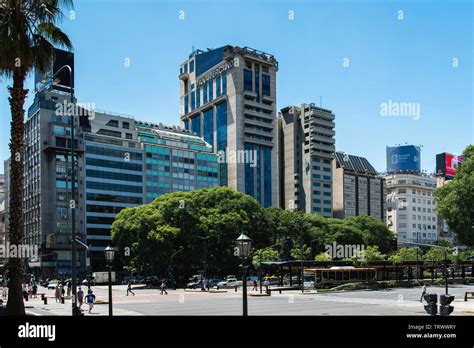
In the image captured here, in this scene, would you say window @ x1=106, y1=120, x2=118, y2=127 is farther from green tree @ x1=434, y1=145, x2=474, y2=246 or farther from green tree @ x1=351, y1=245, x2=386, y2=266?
green tree @ x1=434, y1=145, x2=474, y2=246

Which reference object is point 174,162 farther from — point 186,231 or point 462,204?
point 462,204

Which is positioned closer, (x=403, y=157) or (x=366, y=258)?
(x=366, y=258)

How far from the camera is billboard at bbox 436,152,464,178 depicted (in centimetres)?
15030

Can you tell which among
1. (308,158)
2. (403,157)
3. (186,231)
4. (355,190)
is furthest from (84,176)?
(403,157)

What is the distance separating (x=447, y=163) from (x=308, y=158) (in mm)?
40654

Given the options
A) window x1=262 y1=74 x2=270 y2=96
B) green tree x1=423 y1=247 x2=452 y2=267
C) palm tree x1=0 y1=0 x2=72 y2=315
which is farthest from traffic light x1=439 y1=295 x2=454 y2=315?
window x1=262 y1=74 x2=270 y2=96

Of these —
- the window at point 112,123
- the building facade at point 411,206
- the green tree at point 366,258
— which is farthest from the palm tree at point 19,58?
the building facade at point 411,206

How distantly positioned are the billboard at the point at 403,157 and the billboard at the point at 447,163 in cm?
678

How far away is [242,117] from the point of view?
152875 mm

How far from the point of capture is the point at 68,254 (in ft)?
373

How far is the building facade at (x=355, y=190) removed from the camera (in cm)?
17350
